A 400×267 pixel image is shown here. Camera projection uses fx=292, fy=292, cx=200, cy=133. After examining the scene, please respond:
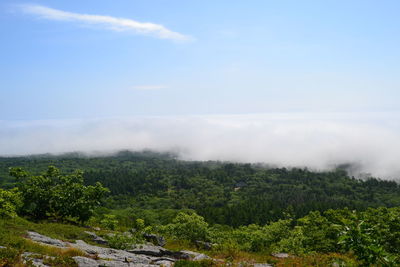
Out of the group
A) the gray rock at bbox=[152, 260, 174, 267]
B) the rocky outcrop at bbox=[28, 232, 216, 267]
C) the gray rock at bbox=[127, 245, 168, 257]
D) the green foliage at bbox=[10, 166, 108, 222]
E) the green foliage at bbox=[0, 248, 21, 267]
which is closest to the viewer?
the green foliage at bbox=[0, 248, 21, 267]

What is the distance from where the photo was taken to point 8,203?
27156 mm

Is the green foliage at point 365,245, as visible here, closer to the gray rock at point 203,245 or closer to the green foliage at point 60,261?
the green foliage at point 60,261

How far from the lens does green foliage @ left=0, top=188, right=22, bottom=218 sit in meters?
26.5

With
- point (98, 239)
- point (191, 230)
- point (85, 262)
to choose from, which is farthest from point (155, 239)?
point (85, 262)

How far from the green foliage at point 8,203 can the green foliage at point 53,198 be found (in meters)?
1.58

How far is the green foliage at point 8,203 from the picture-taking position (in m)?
26.5

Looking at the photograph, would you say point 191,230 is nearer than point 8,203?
No

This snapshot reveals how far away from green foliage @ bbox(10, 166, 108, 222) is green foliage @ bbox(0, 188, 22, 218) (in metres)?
1.58

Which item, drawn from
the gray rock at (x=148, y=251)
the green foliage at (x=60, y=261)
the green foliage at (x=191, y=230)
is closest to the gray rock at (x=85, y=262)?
the green foliage at (x=60, y=261)

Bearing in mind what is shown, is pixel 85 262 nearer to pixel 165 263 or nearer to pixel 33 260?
pixel 33 260

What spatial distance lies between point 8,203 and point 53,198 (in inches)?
268

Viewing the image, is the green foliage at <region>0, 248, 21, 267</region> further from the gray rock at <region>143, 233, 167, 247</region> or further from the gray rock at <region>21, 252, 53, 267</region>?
the gray rock at <region>143, 233, 167, 247</region>

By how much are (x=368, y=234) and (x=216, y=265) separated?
11.1 m

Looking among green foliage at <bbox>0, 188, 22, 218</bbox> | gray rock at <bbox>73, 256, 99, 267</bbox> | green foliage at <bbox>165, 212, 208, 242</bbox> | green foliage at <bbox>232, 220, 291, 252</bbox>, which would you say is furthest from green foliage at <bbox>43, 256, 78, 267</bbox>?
→ green foliage at <bbox>232, 220, 291, 252</bbox>
